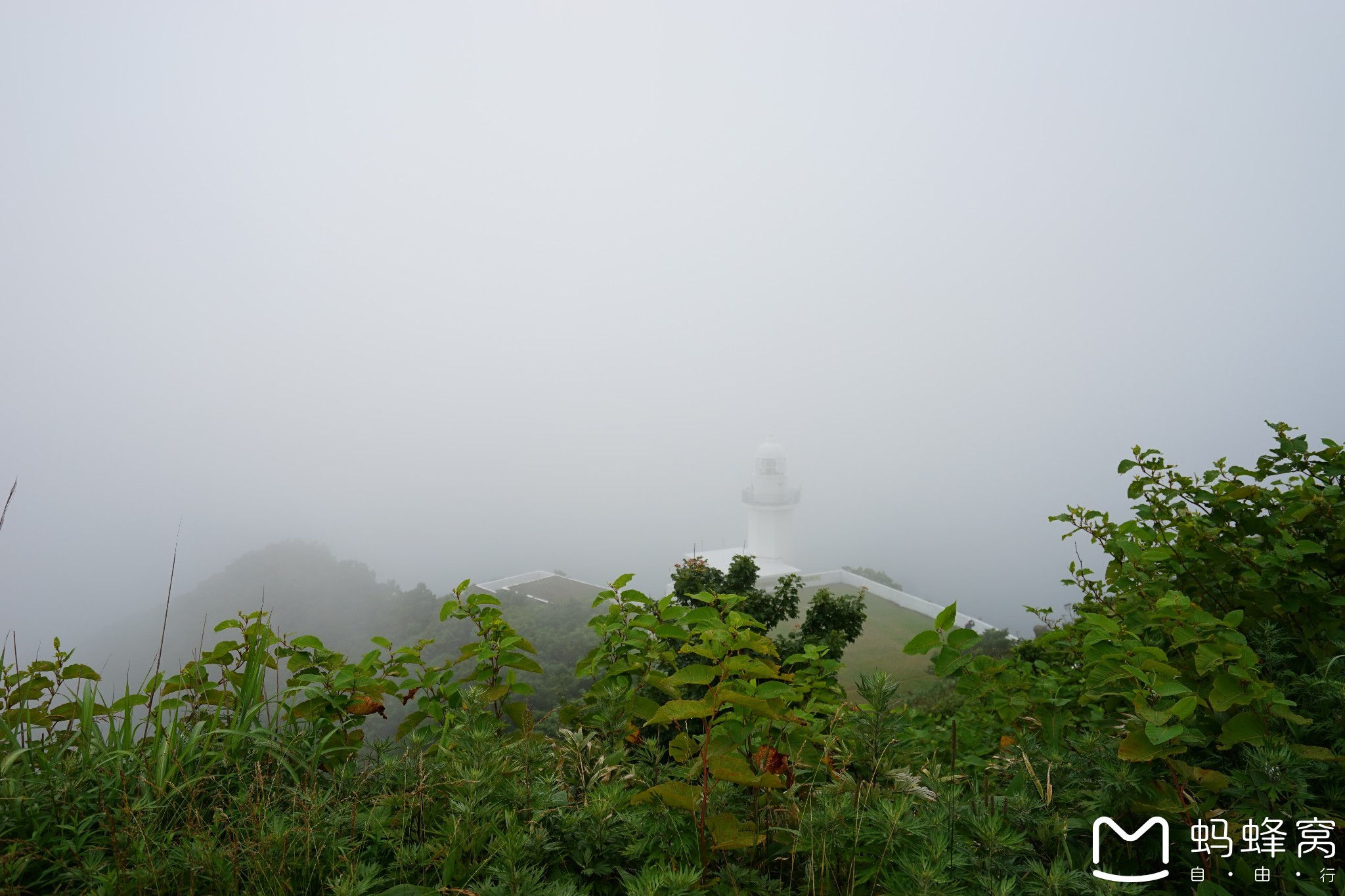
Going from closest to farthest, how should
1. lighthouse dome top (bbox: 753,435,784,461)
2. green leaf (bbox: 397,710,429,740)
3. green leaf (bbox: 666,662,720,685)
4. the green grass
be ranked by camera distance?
green leaf (bbox: 666,662,720,685), green leaf (bbox: 397,710,429,740), the green grass, lighthouse dome top (bbox: 753,435,784,461)

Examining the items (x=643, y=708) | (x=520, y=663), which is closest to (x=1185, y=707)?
(x=643, y=708)

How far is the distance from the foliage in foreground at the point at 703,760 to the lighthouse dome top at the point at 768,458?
29098 millimetres

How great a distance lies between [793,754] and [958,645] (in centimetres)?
45

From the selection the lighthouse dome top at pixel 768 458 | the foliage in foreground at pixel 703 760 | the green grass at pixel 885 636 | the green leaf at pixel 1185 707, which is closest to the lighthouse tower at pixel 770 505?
the lighthouse dome top at pixel 768 458

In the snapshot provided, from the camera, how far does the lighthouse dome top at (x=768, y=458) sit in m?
31.1

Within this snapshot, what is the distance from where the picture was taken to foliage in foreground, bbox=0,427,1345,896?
3.56 feet

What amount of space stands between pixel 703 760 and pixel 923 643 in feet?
1.88

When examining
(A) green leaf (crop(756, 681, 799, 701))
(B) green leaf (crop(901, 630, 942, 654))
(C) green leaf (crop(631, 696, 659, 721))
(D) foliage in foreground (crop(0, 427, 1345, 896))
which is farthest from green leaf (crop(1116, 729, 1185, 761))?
(C) green leaf (crop(631, 696, 659, 721))

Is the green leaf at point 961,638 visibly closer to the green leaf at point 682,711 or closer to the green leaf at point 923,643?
the green leaf at point 923,643

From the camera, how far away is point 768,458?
31.2m

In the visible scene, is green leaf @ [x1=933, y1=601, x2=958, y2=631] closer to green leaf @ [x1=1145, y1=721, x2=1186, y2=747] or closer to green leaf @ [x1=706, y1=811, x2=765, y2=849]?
green leaf @ [x1=1145, y1=721, x2=1186, y2=747]

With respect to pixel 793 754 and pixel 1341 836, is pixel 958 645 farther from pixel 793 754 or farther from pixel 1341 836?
pixel 1341 836

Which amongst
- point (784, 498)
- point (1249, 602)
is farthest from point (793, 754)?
point (784, 498)

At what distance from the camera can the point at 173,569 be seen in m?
2.03
